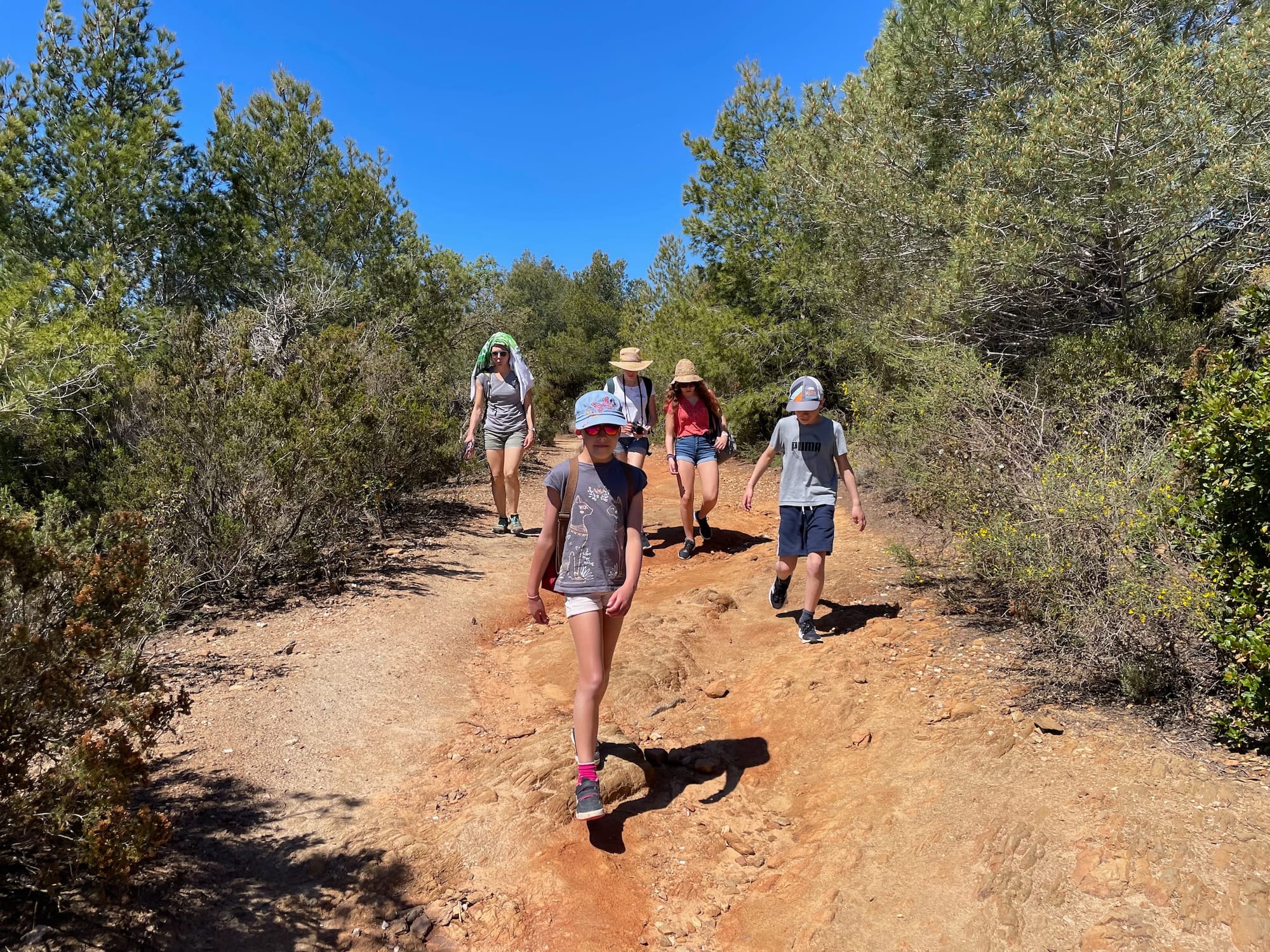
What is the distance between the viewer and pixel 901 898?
2.70 metres

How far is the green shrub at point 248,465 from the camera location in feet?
18.3

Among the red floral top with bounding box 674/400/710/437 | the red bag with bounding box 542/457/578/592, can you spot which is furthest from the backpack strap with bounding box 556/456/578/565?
the red floral top with bounding box 674/400/710/437

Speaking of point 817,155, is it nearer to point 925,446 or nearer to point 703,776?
point 925,446

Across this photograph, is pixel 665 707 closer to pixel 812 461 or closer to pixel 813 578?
pixel 813 578

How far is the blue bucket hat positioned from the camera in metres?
3.22

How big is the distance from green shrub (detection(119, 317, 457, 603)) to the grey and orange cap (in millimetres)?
3772

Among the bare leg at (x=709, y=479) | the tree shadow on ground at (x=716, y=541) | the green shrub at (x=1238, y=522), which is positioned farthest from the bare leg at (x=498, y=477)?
the green shrub at (x=1238, y=522)

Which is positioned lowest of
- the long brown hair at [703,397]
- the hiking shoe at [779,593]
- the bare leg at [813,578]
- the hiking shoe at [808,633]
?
the hiking shoe at [808,633]

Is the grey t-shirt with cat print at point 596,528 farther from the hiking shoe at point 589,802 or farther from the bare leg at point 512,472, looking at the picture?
the bare leg at point 512,472

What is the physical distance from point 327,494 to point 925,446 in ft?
16.6

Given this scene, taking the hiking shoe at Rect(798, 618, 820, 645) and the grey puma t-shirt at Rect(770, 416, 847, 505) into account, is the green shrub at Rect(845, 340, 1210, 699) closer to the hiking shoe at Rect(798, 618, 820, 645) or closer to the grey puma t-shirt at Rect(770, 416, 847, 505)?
the grey puma t-shirt at Rect(770, 416, 847, 505)

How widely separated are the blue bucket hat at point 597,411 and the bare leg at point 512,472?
3.88 m

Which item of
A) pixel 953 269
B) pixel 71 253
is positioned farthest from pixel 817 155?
pixel 71 253

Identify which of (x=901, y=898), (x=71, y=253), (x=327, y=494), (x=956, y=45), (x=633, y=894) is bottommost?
(x=633, y=894)
